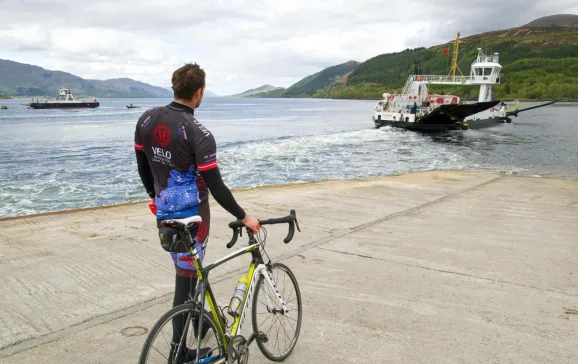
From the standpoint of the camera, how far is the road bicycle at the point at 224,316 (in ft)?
7.95

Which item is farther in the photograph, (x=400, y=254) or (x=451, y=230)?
(x=451, y=230)

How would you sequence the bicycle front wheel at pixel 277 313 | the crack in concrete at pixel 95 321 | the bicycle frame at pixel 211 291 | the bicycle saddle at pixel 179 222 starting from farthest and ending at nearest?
the crack in concrete at pixel 95 321 → the bicycle front wheel at pixel 277 313 → the bicycle frame at pixel 211 291 → the bicycle saddle at pixel 179 222

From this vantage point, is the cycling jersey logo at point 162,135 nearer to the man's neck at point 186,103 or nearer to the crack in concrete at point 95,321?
the man's neck at point 186,103

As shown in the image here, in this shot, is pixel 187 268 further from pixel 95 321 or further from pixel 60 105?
pixel 60 105

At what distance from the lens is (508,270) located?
537 cm

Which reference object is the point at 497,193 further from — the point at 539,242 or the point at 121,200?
the point at 121,200

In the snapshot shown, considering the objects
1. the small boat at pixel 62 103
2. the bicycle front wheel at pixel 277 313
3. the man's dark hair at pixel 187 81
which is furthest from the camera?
the small boat at pixel 62 103

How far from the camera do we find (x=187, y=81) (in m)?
2.66

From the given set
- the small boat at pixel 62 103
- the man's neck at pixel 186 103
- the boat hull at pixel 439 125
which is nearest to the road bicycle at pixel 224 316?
the man's neck at pixel 186 103

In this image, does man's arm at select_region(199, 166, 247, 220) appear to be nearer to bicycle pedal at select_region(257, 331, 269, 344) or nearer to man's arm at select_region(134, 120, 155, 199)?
man's arm at select_region(134, 120, 155, 199)

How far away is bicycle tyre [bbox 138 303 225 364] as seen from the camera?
7.41 ft

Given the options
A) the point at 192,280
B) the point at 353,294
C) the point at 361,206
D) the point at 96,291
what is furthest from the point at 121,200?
the point at 192,280

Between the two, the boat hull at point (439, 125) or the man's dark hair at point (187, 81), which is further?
the boat hull at point (439, 125)

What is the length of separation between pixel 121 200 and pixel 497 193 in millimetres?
11354
